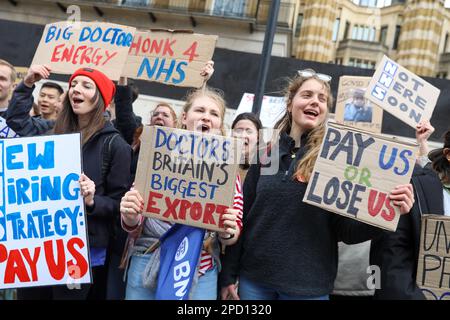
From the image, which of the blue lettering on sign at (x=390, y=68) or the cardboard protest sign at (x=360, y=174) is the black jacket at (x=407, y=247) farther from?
the blue lettering on sign at (x=390, y=68)

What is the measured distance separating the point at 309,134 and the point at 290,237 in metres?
0.50

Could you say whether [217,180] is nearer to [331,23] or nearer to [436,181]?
[436,181]

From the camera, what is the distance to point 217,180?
6.74 feet

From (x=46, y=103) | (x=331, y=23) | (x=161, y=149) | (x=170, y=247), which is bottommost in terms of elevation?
(x=170, y=247)

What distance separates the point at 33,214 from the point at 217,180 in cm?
92

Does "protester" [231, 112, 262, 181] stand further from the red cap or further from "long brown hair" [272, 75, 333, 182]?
the red cap

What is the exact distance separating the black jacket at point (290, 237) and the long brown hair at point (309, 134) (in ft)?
0.13

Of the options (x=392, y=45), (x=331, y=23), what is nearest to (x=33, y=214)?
(x=331, y=23)

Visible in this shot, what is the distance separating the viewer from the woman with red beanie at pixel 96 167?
2.28m

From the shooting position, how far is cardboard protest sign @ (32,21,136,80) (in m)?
3.19

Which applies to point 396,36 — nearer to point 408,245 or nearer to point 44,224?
point 408,245

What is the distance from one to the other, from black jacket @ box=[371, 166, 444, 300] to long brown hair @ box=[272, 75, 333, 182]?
1.47 ft

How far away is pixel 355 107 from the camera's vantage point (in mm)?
4672

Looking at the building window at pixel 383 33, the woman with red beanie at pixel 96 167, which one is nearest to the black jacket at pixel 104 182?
the woman with red beanie at pixel 96 167
